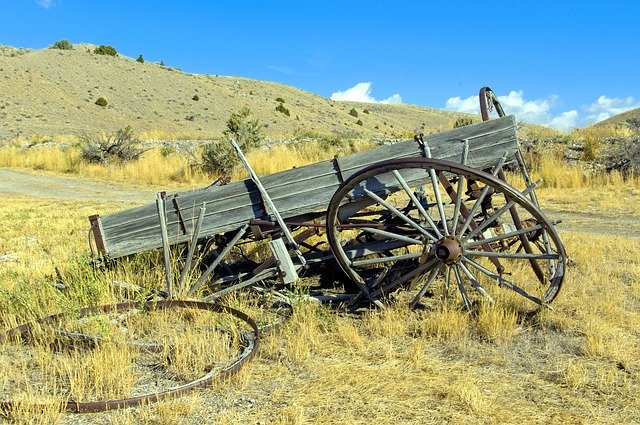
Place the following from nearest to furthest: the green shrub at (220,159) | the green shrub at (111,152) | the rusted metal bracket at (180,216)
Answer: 1. the rusted metal bracket at (180,216)
2. the green shrub at (220,159)
3. the green shrub at (111,152)

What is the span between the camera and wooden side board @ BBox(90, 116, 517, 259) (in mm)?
4527

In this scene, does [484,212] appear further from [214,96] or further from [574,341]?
[214,96]

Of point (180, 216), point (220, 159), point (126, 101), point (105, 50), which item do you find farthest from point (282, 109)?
point (180, 216)

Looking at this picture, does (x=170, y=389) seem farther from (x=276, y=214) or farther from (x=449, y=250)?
(x=449, y=250)

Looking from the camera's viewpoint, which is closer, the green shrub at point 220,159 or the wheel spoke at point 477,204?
the wheel spoke at point 477,204

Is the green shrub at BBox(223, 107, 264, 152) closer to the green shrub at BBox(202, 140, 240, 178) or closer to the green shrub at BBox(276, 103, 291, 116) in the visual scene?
the green shrub at BBox(202, 140, 240, 178)

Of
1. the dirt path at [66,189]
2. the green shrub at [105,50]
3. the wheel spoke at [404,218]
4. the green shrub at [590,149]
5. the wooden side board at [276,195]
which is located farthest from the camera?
the green shrub at [105,50]

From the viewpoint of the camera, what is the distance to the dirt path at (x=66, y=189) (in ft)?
44.7

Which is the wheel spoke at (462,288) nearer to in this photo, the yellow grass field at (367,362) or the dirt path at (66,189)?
the yellow grass field at (367,362)

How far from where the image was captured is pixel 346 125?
5578 centimetres

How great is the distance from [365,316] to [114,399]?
82.5 inches

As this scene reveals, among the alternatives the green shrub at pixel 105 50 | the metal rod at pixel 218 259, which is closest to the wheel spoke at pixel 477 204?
the metal rod at pixel 218 259

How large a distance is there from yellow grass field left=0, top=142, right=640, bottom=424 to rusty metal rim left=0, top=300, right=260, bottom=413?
0.19 feet

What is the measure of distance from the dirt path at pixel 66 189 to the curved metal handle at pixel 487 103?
957cm
